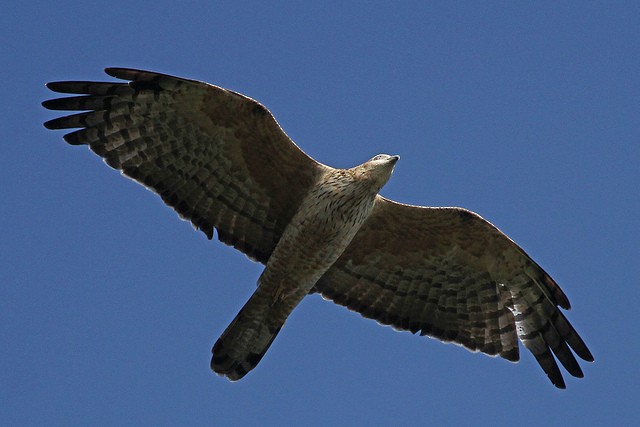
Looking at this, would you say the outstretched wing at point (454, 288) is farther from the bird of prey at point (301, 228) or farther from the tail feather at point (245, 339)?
the tail feather at point (245, 339)

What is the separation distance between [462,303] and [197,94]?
3955mm

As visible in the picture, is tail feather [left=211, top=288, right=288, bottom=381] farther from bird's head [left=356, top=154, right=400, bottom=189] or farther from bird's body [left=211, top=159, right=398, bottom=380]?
bird's head [left=356, top=154, right=400, bottom=189]

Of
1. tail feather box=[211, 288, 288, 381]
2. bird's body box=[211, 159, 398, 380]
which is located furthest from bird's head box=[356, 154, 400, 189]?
tail feather box=[211, 288, 288, 381]

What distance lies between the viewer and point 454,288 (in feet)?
47.5

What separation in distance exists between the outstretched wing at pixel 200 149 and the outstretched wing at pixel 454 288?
3.51ft

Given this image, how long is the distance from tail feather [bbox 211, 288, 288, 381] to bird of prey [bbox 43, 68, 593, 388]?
1 cm

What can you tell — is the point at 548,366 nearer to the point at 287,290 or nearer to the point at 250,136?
the point at 287,290

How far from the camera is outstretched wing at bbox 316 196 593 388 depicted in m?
14.0

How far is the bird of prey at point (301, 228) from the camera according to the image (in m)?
13.3

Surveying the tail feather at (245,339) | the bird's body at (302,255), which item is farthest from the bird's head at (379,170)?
the tail feather at (245,339)

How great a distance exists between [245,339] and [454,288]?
2.54 meters

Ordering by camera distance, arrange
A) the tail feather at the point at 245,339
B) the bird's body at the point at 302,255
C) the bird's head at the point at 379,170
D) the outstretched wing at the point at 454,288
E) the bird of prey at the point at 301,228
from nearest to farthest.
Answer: the bird's head at the point at 379,170 → the bird's body at the point at 302,255 → the bird of prey at the point at 301,228 → the tail feather at the point at 245,339 → the outstretched wing at the point at 454,288

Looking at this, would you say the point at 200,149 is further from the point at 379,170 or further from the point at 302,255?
the point at 379,170

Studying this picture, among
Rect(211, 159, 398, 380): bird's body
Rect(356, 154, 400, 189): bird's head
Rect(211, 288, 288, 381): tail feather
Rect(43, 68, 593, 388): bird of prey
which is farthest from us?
Rect(211, 288, 288, 381): tail feather
